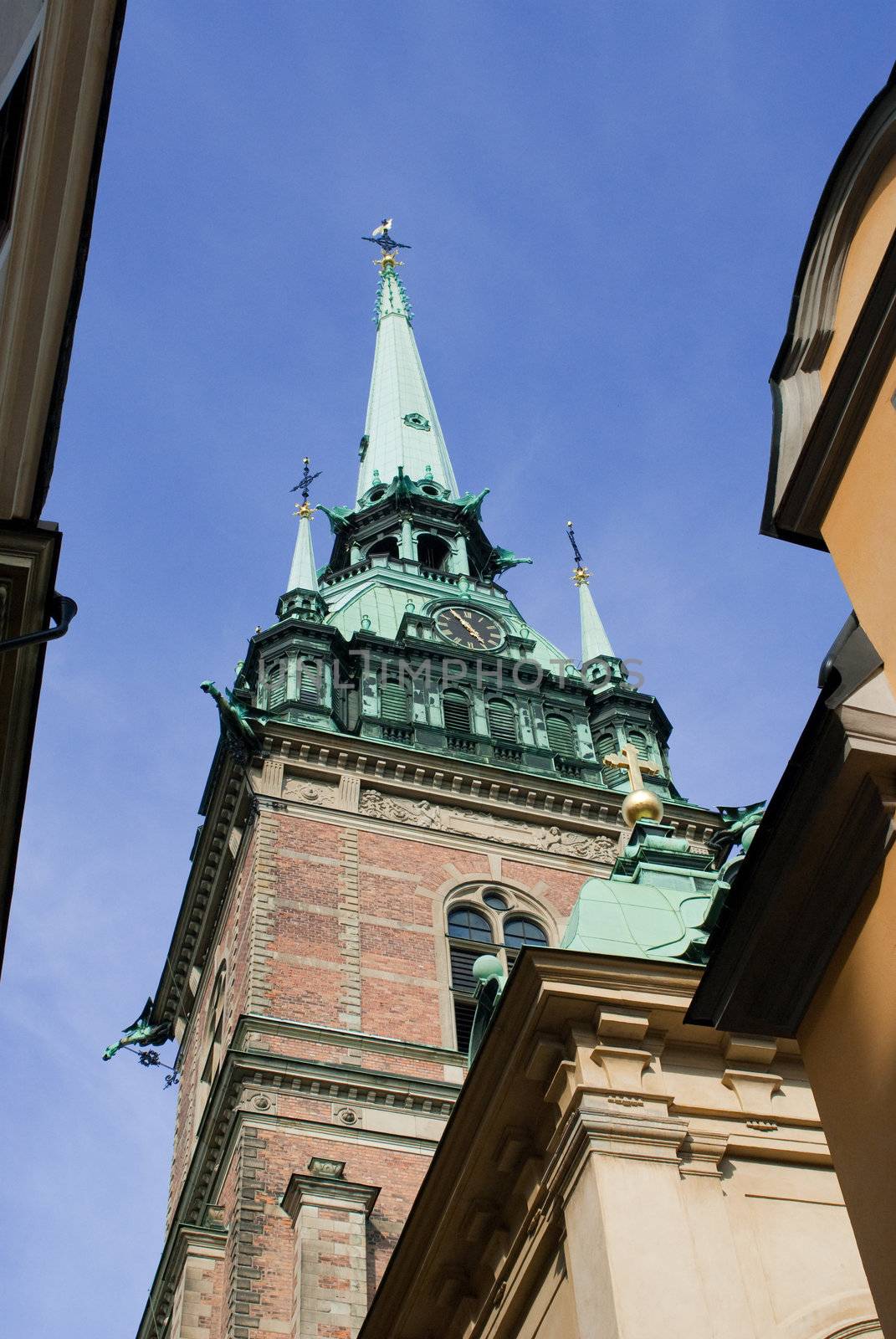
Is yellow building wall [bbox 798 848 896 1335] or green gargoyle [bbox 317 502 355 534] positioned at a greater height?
green gargoyle [bbox 317 502 355 534]

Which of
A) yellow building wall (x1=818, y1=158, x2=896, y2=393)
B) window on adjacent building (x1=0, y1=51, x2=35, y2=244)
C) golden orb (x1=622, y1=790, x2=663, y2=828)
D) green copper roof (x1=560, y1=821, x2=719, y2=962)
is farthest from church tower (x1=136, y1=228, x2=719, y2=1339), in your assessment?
window on adjacent building (x1=0, y1=51, x2=35, y2=244)

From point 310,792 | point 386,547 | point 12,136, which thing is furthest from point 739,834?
point 386,547

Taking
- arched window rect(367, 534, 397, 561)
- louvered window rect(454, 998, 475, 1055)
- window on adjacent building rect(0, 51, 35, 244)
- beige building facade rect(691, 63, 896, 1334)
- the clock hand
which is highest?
arched window rect(367, 534, 397, 561)

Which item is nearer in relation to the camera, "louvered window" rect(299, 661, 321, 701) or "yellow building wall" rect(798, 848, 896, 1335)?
"yellow building wall" rect(798, 848, 896, 1335)

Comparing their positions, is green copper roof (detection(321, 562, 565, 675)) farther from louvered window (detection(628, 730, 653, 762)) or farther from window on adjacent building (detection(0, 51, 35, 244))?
window on adjacent building (detection(0, 51, 35, 244))

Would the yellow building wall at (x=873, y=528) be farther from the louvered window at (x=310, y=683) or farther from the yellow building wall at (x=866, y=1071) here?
the louvered window at (x=310, y=683)

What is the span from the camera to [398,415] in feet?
180

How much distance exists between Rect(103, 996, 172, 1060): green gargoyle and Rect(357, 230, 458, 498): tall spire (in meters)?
19.5

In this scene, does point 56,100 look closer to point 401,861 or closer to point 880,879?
point 880,879

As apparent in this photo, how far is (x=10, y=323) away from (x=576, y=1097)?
20.7 feet

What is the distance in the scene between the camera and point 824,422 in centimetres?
836

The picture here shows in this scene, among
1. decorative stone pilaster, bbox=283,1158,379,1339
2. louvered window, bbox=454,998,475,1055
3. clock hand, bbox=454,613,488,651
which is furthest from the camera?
clock hand, bbox=454,613,488,651

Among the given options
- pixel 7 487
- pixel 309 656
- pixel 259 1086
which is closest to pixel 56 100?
pixel 7 487

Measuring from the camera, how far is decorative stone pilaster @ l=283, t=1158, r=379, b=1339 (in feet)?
68.6
